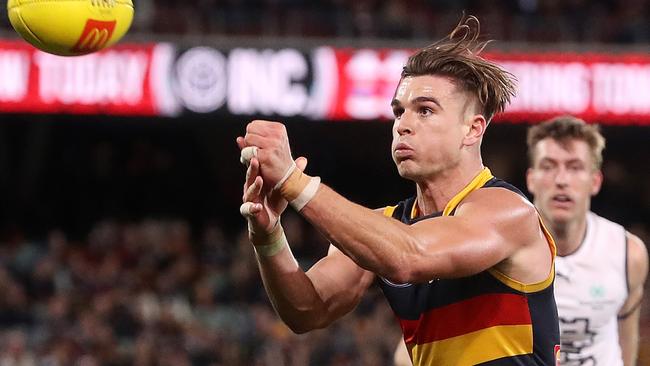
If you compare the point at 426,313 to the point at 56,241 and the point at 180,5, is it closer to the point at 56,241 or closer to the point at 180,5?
the point at 56,241

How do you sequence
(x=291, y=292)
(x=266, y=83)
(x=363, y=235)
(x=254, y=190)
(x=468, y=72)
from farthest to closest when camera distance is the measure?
(x=266, y=83) → (x=291, y=292) → (x=468, y=72) → (x=254, y=190) → (x=363, y=235)

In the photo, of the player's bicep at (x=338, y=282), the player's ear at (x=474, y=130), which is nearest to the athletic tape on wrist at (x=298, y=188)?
the player's ear at (x=474, y=130)

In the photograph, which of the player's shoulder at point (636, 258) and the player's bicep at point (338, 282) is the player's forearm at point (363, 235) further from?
the player's shoulder at point (636, 258)

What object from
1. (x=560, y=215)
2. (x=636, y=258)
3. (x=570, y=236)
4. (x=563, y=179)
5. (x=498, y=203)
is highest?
(x=498, y=203)

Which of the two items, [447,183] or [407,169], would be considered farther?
[447,183]

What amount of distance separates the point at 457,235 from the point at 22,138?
1409 cm

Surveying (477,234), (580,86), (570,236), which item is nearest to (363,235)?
(477,234)

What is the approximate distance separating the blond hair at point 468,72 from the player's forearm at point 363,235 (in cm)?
75

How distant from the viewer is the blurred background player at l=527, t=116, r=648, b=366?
588cm

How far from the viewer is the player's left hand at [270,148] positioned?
3.73 meters

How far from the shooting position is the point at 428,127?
410 cm

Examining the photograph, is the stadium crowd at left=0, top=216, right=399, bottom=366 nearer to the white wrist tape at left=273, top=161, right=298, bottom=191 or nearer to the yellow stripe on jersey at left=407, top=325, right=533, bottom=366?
the yellow stripe on jersey at left=407, top=325, right=533, bottom=366

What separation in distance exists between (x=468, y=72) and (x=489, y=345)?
98 centimetres

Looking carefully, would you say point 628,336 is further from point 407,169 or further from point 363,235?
point 363,235
